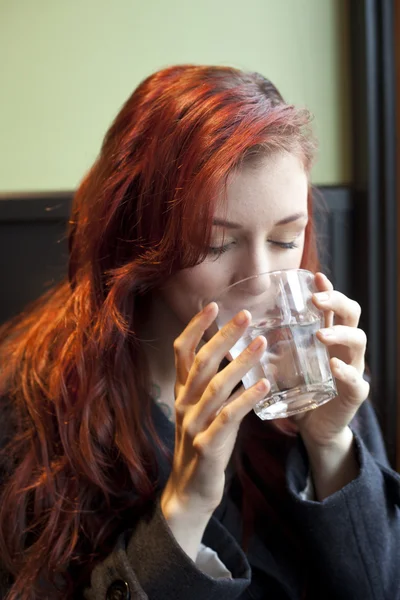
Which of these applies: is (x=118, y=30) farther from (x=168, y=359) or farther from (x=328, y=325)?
(x=328, y=325)

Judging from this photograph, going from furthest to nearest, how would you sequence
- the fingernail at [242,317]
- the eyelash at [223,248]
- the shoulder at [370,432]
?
the shoulder at [370,432], the eyelash at [223,248], the fingernail at [242,317]

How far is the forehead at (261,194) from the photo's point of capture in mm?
952

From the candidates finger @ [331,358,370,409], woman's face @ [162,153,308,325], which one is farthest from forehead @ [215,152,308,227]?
finger @ [331,358,370,409]

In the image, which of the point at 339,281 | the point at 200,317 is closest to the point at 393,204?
the point at 339,281

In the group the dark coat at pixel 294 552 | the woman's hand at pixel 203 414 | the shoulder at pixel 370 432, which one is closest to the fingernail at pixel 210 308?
the woman's hand at pixel 203 414

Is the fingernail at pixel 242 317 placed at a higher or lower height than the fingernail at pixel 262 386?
higher

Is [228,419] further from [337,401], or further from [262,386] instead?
[337,401]

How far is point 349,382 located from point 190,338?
228 mm

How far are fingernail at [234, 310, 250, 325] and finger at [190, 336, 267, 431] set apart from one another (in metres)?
0.03

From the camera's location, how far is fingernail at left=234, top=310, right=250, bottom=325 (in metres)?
0.86

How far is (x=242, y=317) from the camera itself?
2.81 feet

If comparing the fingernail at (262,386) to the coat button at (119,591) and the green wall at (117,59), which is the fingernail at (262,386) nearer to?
the coat button at (119,591)

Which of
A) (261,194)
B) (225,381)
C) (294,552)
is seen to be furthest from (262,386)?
(294,552)

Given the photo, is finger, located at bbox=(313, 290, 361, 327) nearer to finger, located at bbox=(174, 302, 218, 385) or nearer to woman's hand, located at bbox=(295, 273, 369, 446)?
woman's hand, located at bbox=(295, 273, 369, 446)
